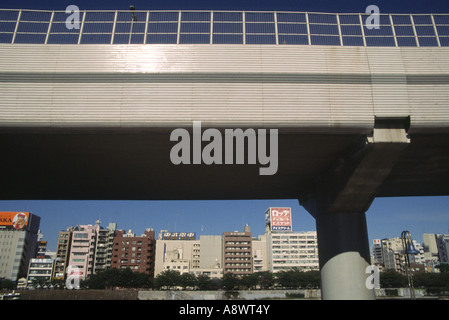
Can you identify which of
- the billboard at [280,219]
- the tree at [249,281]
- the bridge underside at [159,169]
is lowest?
the tree at [249,281]

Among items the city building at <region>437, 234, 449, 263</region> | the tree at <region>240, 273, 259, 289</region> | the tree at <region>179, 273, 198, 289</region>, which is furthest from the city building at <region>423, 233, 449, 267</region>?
the tree at <region>179, 273, 198, 289</region>

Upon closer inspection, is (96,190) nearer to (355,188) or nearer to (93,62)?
(93,62)

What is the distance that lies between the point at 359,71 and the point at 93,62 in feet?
35.7

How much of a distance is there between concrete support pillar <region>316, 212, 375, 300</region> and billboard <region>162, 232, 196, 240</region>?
130 m

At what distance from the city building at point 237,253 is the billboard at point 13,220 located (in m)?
74.6

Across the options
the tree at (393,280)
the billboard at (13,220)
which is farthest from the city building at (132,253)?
the tree at (393,280)

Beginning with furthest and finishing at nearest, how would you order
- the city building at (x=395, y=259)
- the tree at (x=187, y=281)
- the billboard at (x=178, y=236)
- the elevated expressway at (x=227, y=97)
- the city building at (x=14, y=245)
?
1. the billboard at (x=178, y=236)
2. the city building at (x=395, y=259)
3. the city building at (x=14, y=245)
4. the tree at (x=187, y=281)
5. the elevated expressway at (x=227, y=97)

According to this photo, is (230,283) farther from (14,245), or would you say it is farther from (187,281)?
(14,245)

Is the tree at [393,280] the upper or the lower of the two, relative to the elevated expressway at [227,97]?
lower

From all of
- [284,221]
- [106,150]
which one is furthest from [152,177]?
[284,221]

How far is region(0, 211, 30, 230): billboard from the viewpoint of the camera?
11325cm

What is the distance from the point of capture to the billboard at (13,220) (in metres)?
113

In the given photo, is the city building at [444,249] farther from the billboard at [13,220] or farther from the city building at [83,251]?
the billboard at [13,220]
